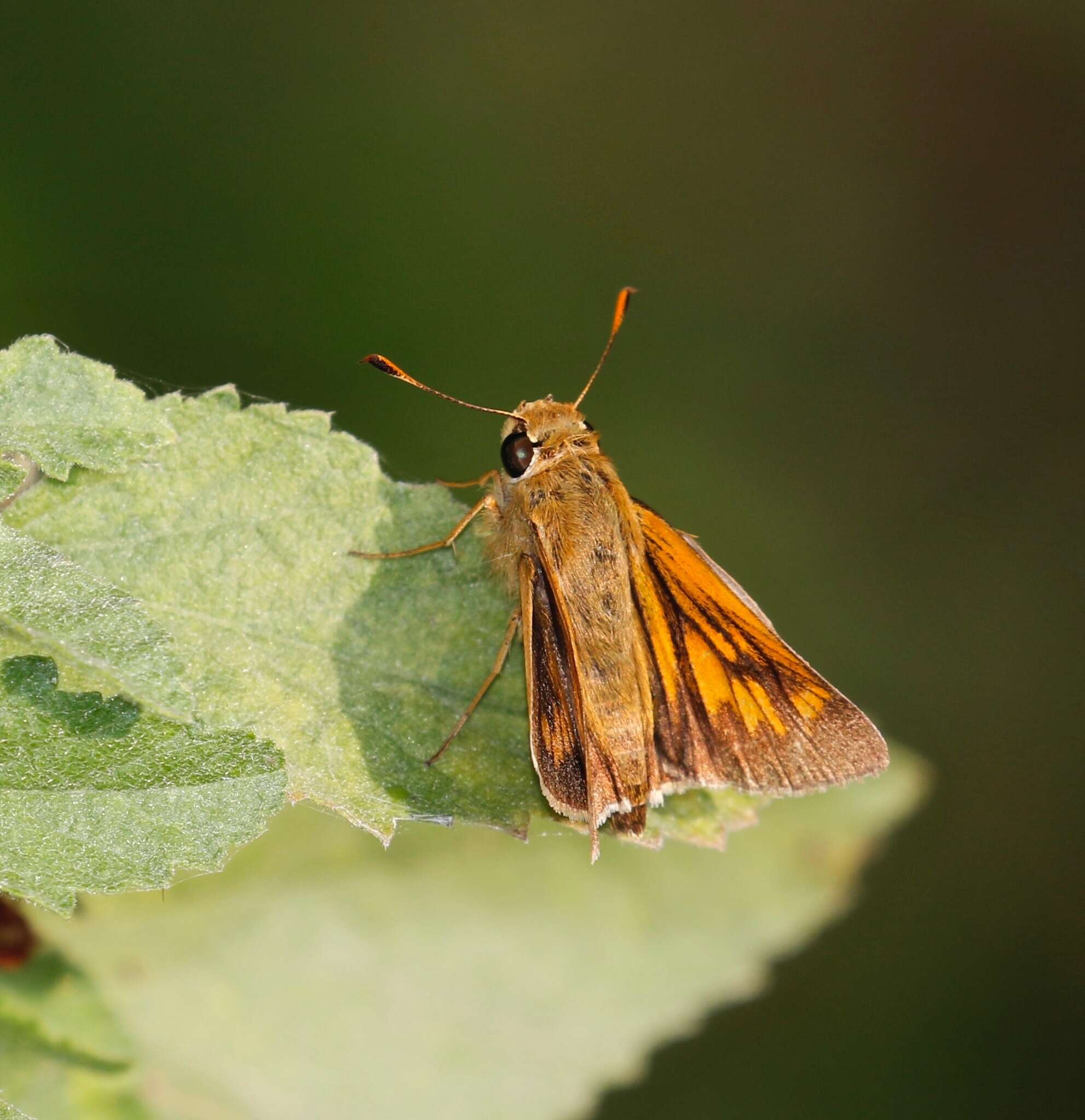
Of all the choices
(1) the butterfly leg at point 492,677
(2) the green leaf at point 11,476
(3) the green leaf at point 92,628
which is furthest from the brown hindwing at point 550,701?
(2) the green leaf at point 11,476

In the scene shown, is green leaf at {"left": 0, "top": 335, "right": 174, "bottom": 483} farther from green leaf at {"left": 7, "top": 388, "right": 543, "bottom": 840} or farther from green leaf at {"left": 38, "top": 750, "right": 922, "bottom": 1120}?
green leaf at {"left": 38, "top": 750, "right": 922, "bottom": 1120}

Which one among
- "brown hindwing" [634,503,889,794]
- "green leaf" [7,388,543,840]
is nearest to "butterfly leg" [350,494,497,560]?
"green leaf" [7,388,543,840]

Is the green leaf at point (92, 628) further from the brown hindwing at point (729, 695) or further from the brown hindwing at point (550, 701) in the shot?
the brown hindwing at point (729, 695)

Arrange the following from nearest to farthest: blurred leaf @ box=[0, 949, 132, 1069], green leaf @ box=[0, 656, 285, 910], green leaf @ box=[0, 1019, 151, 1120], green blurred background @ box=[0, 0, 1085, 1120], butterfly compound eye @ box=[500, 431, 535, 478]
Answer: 1. green leaf @ box=[0, 656, 285, 910]
2. green leaf @ box=[0, 1019, 151, 1120]
3. blurred leaf @ box=[0, 949, 132, 1069]
4. butterfly compound eye @ box=[500, 431, 535, 478]
5. green blurred background @ box=[0, 0, 1085, 1120]

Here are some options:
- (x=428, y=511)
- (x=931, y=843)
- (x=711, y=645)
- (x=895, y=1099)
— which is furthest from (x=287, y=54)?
(x=895, y=1099)

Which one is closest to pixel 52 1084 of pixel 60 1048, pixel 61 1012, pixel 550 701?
pixel 60 1048

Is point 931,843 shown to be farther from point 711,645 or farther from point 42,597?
Answer: point 42,597
